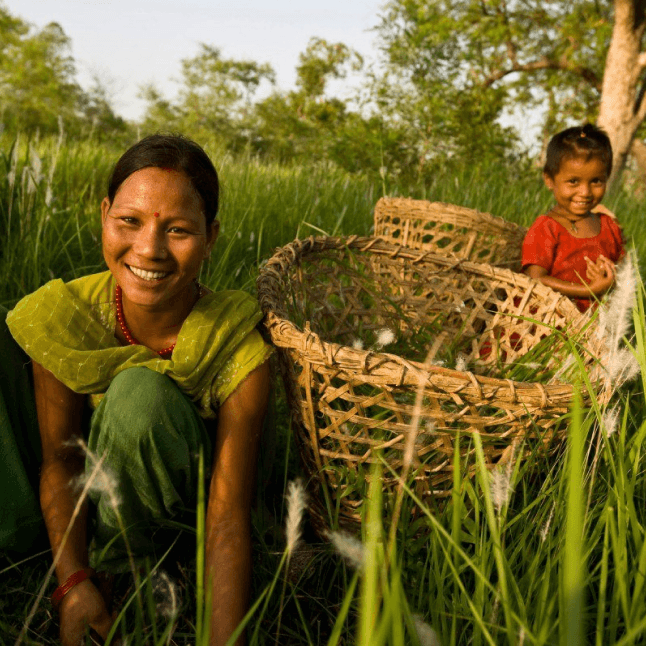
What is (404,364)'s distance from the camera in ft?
3.04

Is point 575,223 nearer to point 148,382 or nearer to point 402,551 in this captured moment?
point 402,551

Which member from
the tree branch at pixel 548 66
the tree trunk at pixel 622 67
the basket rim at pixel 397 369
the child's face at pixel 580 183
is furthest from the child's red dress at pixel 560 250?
the tree branch at pixel 548 66

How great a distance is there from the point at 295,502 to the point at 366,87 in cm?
400

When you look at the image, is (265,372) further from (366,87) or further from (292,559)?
(366,87)

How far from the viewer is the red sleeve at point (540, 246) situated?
7.47 feet

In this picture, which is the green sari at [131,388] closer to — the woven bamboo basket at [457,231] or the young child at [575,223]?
the woven bamboo basket at [457,231]

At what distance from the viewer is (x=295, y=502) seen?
63 centimetres

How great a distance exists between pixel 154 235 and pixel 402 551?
70 cm

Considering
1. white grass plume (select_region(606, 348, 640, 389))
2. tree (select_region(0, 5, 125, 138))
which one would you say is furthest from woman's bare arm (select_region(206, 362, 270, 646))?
tree (select_region(0, 5, 125, 138))

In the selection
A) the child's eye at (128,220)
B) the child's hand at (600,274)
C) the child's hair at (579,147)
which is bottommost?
the child's hand at (600,274)

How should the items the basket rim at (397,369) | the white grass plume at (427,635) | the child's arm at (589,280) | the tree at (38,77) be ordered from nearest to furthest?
the white grass plume at (427,635)
the basket rim at (397,369)
the child's arm at (589,280)
the tree at (38,77)

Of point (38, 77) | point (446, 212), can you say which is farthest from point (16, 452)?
point (38, 77)

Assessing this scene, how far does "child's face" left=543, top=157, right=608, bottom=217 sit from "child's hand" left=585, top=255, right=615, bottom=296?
0.28 metres

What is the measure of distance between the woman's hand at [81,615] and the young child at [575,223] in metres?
1.83
